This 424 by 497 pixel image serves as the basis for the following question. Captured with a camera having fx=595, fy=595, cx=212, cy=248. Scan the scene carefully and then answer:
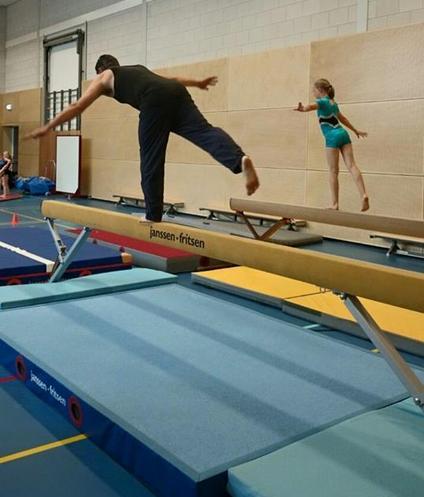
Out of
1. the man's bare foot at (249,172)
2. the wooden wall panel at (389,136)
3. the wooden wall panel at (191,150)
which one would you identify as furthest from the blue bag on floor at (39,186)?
the man's bare foot at (249,172)

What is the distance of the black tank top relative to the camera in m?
3.61

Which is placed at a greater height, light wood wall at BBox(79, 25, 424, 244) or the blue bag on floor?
light wood wall at BBox(79, 25, 424, 244)

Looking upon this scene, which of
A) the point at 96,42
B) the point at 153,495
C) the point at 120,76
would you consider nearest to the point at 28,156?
the point at 96,42

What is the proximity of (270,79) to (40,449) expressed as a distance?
767cm

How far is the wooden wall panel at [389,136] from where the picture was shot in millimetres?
7475

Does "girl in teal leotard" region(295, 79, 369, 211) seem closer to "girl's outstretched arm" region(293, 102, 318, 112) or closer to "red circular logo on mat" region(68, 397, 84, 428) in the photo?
"girl's outstretched arm" region(293, 102, 318, 112)

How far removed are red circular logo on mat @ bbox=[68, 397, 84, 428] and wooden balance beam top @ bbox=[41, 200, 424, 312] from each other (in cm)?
106

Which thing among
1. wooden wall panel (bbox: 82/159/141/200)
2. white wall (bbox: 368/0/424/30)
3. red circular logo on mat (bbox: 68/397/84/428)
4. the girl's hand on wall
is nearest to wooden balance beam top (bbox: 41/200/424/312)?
red circular logo on mat (bbox: 68/397/84/428)

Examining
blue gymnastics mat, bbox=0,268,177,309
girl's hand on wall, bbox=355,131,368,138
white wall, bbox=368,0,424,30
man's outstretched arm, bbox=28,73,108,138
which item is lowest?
blue gymnastics mat, bbox=0,268,177,309

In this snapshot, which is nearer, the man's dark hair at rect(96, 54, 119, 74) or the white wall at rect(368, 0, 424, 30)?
the man's dark hair at rect(96, 54, 119, 74)

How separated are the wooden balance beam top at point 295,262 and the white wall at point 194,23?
18.3 feet

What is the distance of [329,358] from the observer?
3.42 meters

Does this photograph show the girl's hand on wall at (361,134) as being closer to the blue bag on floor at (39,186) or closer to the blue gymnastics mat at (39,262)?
the blue gymnastics mat at (39,262)

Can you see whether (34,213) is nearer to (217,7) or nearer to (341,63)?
(217,7)
